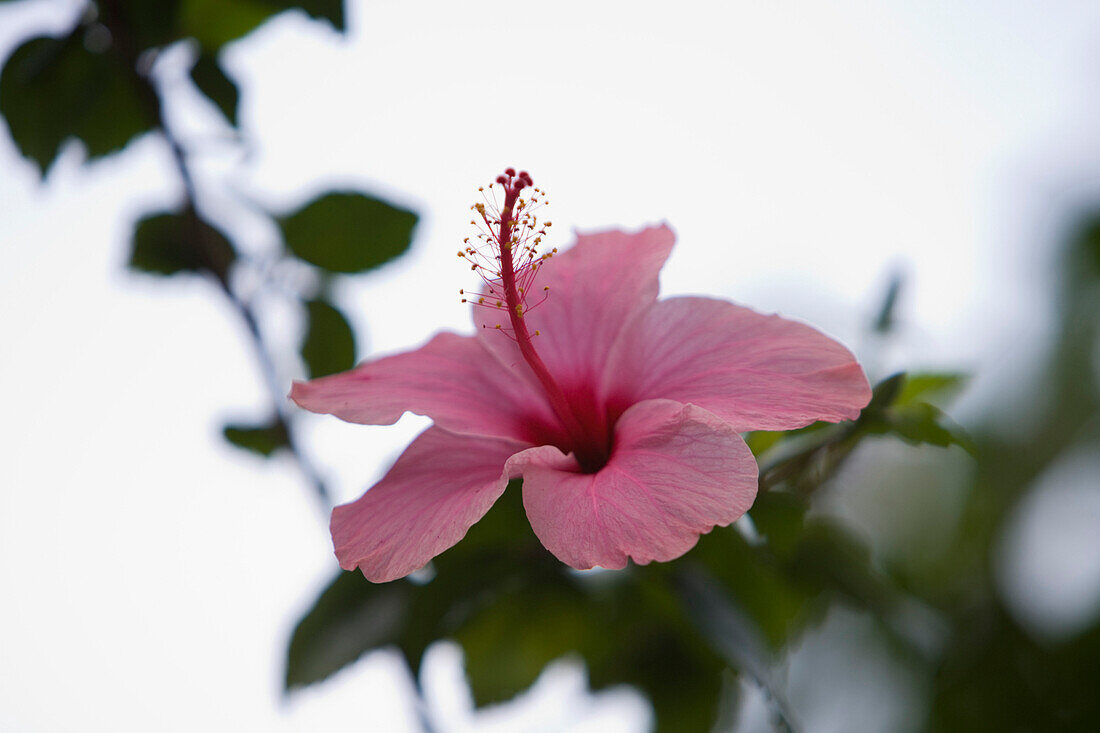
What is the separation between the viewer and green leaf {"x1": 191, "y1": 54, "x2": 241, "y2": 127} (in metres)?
0.69

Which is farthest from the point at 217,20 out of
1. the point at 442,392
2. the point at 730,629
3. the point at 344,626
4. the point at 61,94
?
the point at 730,629

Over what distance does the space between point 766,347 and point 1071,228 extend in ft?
4.86

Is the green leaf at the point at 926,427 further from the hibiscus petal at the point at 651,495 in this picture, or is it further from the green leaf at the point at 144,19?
the green leaf at the point at 144,19

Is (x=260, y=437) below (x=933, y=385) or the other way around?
below

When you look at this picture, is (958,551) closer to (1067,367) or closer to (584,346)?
(1067,367)

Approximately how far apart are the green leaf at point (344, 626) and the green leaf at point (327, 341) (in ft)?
0.62

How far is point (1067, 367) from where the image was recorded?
1.63 m

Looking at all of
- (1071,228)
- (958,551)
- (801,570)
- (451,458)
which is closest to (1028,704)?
(958,551)

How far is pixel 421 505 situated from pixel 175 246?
41 cm

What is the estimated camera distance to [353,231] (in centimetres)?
74

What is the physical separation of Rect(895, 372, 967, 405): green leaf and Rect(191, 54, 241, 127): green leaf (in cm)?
65

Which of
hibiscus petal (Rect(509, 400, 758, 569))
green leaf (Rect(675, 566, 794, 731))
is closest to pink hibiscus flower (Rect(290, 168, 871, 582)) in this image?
hibiscus petal (Rect(509, 400, 758, 569))

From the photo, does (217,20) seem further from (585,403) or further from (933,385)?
(933,385)

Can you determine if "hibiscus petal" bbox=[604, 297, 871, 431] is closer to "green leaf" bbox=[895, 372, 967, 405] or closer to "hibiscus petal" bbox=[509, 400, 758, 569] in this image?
"hibiscus petal" bbox=[509, 400, 758, 569]
